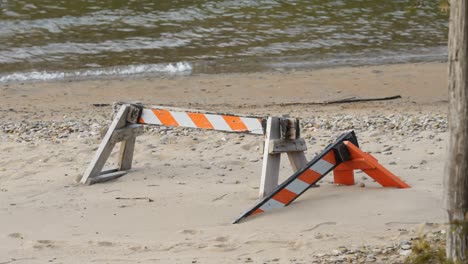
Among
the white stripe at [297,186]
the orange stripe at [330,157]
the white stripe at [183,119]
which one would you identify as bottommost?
the white stripe at [297,186]

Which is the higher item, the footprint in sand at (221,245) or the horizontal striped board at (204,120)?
the horizontal striped board at (204,120)

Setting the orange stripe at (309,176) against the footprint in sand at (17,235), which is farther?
the orange stripe at (309,176)

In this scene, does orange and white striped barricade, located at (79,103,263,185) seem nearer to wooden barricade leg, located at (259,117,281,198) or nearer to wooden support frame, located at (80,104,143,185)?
wooden support frame, located at (80,104,143,185)

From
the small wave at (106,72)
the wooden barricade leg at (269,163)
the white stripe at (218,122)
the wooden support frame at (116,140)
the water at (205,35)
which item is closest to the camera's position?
the wooden barricade leg at (269,163)

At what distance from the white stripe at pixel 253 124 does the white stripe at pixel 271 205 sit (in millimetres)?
706

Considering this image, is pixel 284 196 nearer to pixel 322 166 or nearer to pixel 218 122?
pixel 322 166

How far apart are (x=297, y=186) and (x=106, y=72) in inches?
390

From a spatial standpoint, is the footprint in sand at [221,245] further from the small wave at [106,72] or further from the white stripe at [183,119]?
the small wave at [106,72]

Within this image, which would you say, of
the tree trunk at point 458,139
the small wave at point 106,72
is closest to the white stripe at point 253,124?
the tree trunk at point 458,139

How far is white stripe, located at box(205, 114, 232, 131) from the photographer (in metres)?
8.07

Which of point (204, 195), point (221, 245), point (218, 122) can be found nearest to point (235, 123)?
point (218, 122)

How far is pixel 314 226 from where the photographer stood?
699cm

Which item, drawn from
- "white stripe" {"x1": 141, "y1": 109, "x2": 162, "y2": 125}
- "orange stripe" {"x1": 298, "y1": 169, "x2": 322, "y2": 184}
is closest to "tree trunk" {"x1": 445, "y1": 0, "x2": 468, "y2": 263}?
"orange stripe" {"x1": 298, "y1": 169, "x2": 322, "y2": 184}

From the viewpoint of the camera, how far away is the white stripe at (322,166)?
25.1ft
